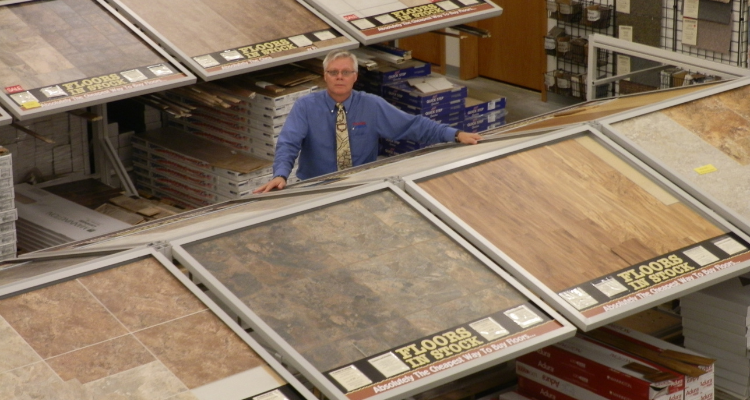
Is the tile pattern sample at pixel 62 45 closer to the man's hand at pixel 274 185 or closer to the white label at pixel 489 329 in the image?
the man's hand at pixel 274 185

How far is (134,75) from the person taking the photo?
6.02m

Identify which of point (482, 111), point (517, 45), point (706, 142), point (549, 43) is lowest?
point (517, 45)

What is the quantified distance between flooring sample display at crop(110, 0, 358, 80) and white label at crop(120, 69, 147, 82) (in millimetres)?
298

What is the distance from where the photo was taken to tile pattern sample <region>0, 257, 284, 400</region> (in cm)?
287

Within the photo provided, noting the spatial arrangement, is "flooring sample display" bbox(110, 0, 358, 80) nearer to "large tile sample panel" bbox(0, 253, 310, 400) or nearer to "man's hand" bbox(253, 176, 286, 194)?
"man's hand" bbox(253, 176, 286, 194)

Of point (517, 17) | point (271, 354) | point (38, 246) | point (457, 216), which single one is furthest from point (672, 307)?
point (517, 17)

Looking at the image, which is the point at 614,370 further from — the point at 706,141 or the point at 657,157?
the point at 706,141

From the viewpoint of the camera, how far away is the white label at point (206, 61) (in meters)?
6.20

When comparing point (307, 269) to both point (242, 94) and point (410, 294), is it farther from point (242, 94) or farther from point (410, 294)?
point (242, 94)

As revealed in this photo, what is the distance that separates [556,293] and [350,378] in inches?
33.1

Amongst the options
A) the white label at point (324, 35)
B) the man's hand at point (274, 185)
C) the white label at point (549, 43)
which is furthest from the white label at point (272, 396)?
the white label at point (549, 43)

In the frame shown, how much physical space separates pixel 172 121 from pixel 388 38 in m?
1.69

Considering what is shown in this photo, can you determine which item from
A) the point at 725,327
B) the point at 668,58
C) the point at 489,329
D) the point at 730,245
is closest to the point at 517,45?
the point at 668,58

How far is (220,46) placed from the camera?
21.1 ft
